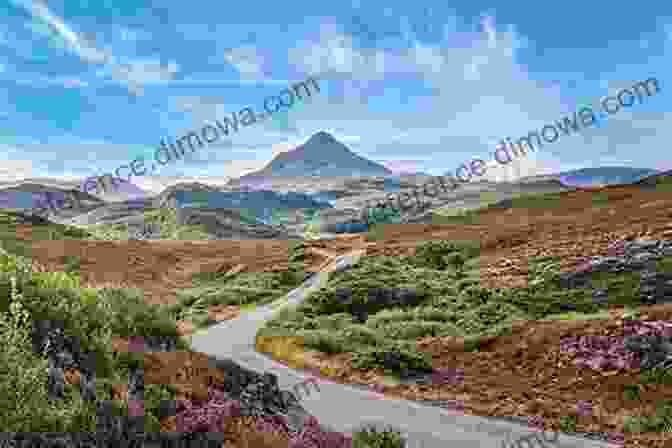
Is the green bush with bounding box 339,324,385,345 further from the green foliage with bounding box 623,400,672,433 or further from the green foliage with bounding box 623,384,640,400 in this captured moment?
the green foliage with bounding box 623,400,672,433

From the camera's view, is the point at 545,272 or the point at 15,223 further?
the point at 15,223

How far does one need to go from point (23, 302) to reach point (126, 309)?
171 inches

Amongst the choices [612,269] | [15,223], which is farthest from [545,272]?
[15,223]

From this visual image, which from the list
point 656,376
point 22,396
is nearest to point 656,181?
point 656,376

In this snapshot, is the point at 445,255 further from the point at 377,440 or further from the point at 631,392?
the point at 377,440

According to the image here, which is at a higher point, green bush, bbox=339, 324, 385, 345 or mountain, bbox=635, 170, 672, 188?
mountain, bbox=635, 170, 672, 188

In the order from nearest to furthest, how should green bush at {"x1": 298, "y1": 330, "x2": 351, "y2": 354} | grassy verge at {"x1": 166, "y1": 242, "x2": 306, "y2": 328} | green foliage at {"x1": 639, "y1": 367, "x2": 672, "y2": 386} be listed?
green foliage at {"x1": 639, "y1": 367, "x2": 672, "y2": 386}, green bush at {"x1": 298, "y1": 330, "x2": 351, "y2": 354}, grassy verge at {"x1": 166, "y1": 242, "x2": 306, "y2": 328}

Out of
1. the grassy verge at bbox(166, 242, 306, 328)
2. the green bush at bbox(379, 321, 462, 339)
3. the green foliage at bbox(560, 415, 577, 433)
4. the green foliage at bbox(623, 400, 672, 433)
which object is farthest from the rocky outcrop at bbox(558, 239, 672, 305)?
the grassy verge at bbox(166, 242, 306, 328)

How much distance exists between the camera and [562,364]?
75.8 ft

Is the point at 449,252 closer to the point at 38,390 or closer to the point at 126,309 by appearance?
the point at 126,309

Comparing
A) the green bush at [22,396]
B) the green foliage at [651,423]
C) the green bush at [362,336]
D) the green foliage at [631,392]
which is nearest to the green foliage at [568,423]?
the green foliage at [651,423]

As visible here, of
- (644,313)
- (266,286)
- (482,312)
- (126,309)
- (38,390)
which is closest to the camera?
(38,390)

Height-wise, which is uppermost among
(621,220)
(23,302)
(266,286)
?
(23,302)

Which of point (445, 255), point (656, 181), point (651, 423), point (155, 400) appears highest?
point (656, 181)
